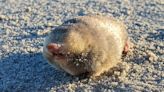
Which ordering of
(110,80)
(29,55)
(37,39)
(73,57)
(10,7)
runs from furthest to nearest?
(10,7), (37,39), (29,55), (110,80), (73,57)

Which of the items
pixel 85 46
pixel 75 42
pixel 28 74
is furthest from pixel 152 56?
pixel 28 74

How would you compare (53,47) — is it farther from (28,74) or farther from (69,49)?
(28,74)

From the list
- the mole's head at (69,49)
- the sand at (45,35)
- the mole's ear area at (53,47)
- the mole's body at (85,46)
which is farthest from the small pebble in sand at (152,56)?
the mole's ear area at (53,47)

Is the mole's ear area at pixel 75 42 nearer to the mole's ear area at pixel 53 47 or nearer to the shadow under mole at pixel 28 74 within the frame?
the mole's ear area at pixel 53 47

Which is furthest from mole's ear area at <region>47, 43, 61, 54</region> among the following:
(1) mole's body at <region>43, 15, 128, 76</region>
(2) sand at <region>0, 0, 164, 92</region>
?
(2) sand at <region>0, 0, 164, 92</region>

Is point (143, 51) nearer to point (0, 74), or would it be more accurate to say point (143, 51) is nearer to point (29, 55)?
point (29, 55)

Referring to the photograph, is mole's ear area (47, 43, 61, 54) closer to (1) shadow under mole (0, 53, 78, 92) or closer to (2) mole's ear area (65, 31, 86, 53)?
(2) mole's ear area (65, 31, 86, 53)

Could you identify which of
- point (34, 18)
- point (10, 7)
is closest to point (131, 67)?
point (34, 18)

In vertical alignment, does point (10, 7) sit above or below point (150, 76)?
above
